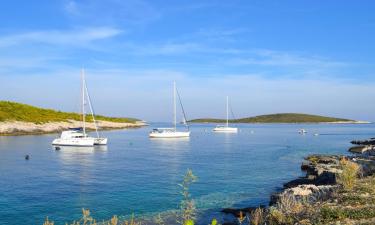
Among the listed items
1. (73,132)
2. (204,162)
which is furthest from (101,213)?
(73,132)

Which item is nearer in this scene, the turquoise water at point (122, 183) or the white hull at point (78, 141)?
the turquoise water at point (122, 183)

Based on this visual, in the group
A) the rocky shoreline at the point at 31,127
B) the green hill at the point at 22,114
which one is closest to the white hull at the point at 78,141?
the rocky shoreline at the point at 31,127

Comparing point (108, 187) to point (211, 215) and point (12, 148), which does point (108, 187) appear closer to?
point (211, 215)

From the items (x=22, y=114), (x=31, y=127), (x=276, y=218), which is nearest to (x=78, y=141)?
(x=31, y=127)

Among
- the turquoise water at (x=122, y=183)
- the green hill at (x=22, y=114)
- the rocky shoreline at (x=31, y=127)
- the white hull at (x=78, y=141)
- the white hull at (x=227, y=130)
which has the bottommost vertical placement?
the turquoise water at (x=122, y=183)

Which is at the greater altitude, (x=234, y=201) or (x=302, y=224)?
(x=302, y=224)

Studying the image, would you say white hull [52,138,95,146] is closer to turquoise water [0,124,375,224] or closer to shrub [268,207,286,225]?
turquoise water [0,124,375,224]

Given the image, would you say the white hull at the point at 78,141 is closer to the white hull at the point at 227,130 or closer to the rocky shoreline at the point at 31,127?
the rocky shoreline at the point at 31,127

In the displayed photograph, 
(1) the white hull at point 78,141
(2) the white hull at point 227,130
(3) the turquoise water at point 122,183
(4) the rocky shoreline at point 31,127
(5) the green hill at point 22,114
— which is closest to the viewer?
(3) the turquoise water at point 122,183

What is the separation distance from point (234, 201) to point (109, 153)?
4190 cm

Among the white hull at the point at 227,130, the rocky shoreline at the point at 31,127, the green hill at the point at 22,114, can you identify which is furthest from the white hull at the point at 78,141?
the white hull at the point at 227,130

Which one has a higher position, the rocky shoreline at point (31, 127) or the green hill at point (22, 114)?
the green hill at point (22, 114)

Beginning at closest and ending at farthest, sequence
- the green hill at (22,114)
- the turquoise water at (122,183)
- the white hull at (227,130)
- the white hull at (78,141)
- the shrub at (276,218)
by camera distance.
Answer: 1. the shrub at (276,218)
2. the turquoise water at (122,183)
3. the white hull at (78,141)
4. the green hill at (22,114)
5. the white hull at (227,130)

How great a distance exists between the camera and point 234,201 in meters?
29.8
